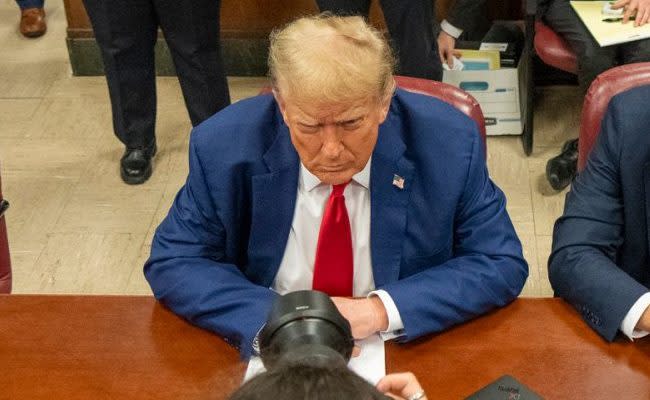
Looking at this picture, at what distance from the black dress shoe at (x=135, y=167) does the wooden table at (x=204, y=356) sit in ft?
6.51

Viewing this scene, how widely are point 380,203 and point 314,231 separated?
155 millimetres

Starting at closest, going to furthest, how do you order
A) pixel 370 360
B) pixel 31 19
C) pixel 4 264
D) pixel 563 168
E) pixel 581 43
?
pixel 370 360
pixel 4 264
pixel 581 43
pixel 563 168
pixel 31 19

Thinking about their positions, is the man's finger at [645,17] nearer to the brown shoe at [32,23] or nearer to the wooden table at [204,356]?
the wooden table at [204,356]

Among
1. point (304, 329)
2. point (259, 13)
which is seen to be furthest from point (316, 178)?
point (259, 13)

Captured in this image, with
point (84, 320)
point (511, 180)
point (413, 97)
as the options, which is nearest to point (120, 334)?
point (84, 320)

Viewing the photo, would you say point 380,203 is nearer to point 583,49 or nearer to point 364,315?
point 364,315

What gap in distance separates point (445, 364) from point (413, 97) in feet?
1.93

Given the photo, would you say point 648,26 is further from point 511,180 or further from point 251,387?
point 251,387

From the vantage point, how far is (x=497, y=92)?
12.3ft

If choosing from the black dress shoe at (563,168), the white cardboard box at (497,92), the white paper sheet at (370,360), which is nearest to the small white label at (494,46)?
the white cardboard box at (497,92)

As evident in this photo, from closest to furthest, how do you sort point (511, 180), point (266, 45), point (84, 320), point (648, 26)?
point (84, 320) → point (648, 26) → point (511, 180) → point (266, 45)

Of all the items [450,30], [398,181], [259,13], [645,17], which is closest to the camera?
[398,181]

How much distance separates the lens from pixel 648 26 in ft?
10.4

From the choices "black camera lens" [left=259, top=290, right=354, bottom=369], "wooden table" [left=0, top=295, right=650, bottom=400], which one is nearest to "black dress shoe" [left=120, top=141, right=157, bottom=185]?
"wooden table" [left=0, top=295, right=650, bottom=400]
